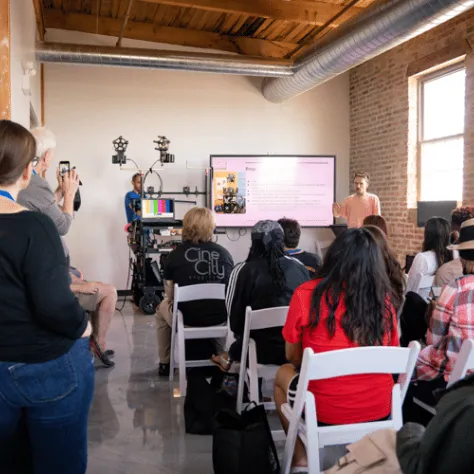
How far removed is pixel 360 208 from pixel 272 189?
1606 mm

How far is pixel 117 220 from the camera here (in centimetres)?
795

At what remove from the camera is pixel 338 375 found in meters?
1.88

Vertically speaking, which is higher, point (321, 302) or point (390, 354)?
point (321, 302)

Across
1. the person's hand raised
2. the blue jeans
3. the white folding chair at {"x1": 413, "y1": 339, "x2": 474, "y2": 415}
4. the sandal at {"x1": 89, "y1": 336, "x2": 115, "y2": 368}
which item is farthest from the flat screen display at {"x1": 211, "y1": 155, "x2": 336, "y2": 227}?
the blue jeans

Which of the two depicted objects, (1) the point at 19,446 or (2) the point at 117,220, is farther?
(2) the point at 117,220

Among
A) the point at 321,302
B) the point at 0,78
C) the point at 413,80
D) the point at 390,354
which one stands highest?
the point at 413,80

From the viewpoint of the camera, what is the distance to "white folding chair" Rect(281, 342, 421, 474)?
6.06ft

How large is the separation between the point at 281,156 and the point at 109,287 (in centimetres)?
472

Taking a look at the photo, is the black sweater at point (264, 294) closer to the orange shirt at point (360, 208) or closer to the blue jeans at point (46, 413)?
the blue jeans at point (46, 413)

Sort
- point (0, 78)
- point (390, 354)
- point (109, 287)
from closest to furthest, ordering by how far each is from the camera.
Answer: point (390, 354)
point (0, 78)
point (109, 287)

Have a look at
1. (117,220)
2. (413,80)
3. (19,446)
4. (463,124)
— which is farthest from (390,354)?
(117,220)

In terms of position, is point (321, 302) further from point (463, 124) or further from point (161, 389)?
point (463, 124)

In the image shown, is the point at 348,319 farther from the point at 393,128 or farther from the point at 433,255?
the point at 393,128

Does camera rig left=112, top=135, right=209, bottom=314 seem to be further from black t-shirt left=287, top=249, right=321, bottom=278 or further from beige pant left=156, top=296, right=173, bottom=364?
black t-shirt left=287, top=249, right=321, bottom=278
